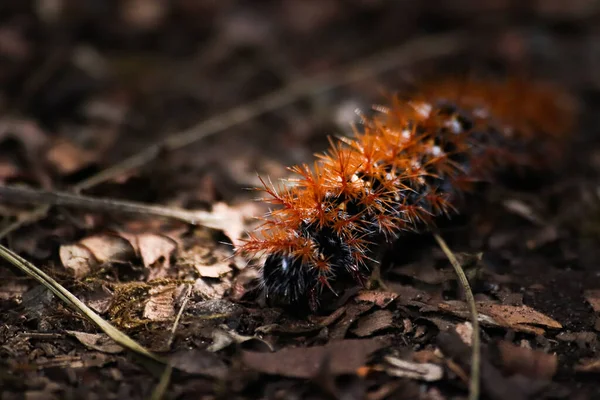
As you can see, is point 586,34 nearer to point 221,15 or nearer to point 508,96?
point 508,96

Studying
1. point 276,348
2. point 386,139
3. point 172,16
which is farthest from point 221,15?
point 276,348

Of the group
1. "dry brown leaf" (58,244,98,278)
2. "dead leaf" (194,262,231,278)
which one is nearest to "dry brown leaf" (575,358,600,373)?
"dead leaf" (194,262,231,278)

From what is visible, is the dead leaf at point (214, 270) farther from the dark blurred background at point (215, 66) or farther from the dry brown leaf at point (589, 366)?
the dry brown leaf at point (589, 366)

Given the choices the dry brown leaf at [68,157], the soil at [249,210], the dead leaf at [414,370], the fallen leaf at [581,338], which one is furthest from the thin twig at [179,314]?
the fallen leaf at [581,338]

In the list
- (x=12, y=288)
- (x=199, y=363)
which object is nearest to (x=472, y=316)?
(x=199, y=363)

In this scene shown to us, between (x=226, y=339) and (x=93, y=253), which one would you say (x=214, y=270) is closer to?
(x=226, y=339)
